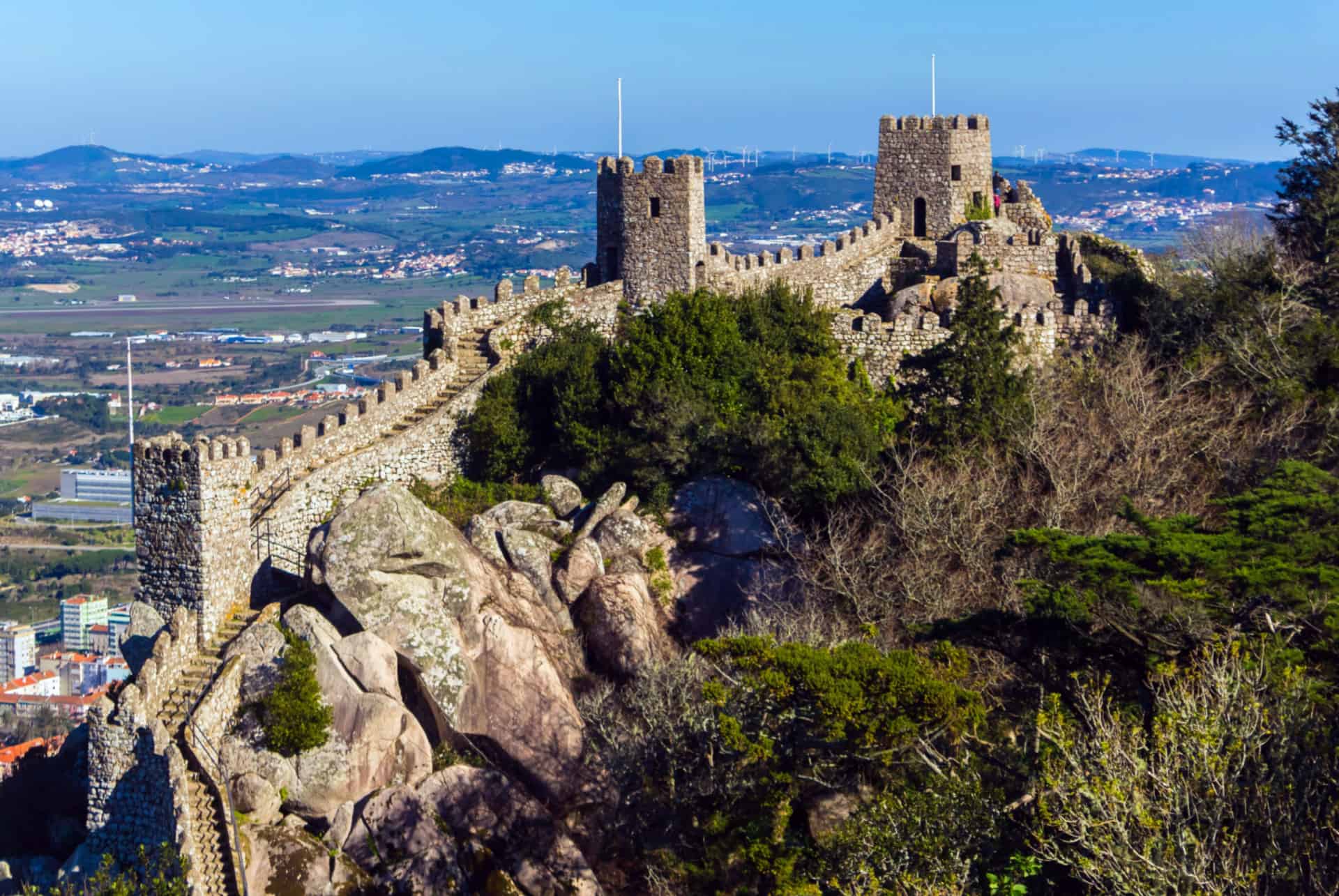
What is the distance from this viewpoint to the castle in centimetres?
2758

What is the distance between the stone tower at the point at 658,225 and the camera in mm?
36781

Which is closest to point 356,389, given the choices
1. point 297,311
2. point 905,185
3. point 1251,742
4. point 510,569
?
point 297,311

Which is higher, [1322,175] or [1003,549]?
[1322,175]

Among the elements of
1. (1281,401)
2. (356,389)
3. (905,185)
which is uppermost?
(905,185)

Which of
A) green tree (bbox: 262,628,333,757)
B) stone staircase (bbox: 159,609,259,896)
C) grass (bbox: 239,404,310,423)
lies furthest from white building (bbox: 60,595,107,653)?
green tree (bbox: 262,628,333,757)

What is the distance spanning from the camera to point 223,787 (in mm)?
26328

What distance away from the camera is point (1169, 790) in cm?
1820

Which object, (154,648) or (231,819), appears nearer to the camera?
(231,819)

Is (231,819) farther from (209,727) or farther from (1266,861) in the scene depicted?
(1266,861)

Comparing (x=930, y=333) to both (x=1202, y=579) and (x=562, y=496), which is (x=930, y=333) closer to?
(x=562, y=496)

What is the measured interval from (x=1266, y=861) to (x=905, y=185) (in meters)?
27.6

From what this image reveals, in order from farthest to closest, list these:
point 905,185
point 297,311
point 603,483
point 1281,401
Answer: point 297,311 < point 905,185 < point 603,483 < point 1281,401

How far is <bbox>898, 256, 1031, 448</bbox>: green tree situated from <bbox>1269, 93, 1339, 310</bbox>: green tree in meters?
6.47

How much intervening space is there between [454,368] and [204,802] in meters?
12.7
